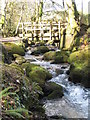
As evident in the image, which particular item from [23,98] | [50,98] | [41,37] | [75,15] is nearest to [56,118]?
[50,98]

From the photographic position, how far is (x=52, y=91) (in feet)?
17.1

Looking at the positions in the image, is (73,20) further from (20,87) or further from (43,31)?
(20,87)

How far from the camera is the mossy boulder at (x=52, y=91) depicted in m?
4.97

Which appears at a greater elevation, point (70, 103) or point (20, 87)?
point (20, 87)

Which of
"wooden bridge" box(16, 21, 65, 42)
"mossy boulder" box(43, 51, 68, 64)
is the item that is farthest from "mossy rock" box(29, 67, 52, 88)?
"wooden bridge" box(16, 21, 65, 42)

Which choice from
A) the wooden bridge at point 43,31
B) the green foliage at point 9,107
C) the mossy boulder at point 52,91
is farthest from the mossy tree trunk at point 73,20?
the green foliage at point 9,107

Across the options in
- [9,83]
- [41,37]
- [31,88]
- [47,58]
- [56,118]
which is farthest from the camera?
[41,37]

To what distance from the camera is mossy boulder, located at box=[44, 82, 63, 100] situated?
4.97 metres

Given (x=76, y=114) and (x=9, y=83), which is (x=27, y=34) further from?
(x=9, y=83)

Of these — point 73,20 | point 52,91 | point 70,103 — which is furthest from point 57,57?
point 70,103

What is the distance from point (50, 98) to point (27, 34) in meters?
11.4

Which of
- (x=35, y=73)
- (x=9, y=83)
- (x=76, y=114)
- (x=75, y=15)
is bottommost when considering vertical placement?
(x=76, y=114)

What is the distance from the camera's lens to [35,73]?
234 inches

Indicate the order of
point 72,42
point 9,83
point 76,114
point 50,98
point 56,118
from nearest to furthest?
point 9,83
point 56,118
point 76,114
point 50,98
point 72,42
